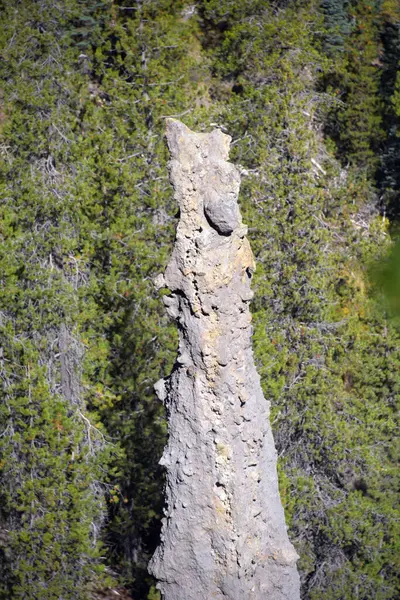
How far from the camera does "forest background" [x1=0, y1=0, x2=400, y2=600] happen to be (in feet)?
33.8

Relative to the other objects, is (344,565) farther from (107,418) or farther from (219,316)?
(219,316)

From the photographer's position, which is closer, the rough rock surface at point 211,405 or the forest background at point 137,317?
the rough rock surface at point 211,405

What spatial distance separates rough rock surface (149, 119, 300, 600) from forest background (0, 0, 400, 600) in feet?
13.2

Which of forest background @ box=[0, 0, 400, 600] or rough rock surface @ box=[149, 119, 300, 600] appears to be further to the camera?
forest background @ box=[0, 0, 400, 600]

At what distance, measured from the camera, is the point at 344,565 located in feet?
39.2

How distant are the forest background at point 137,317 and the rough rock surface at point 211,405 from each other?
401cm

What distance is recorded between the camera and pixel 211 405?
6.24 m

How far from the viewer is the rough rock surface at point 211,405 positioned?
6.03 meters

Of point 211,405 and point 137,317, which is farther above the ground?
point 211,405

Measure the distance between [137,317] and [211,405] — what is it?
544cm

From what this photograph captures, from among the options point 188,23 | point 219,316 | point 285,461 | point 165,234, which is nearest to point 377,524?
point 285,461

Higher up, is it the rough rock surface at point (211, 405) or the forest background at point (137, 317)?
the rough rock surface at point (211, 405)

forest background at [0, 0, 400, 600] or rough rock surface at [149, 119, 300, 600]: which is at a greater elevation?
rough rock surface at [149, 119, 300, 600]

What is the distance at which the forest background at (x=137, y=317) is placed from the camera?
10.3 m
